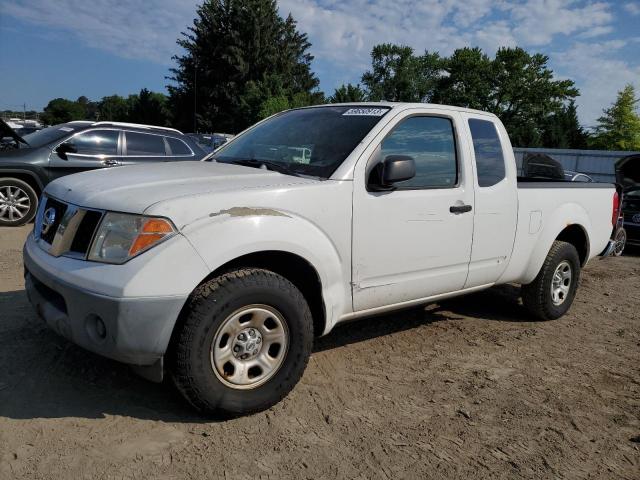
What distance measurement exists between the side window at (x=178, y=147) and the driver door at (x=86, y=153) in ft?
2.84

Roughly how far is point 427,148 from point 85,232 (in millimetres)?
2338

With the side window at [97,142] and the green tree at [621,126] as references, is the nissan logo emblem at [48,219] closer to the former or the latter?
the side window at [97,142]

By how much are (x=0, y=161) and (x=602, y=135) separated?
4881cm

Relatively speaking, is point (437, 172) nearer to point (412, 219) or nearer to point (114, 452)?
point (412, 219)

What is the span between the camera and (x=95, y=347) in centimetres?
265

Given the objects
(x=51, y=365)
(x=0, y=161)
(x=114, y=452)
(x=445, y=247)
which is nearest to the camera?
(x=114, y=452)

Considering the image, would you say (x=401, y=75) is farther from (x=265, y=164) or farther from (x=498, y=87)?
(x=265, y=164)

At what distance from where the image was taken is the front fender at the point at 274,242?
2703mm

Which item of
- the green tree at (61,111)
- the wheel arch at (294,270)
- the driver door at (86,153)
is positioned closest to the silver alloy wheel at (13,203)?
the driver door at (86,153)

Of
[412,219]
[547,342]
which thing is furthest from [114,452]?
[547,342]

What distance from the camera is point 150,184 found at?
2.93m

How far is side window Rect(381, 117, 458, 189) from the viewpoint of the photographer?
143 inches

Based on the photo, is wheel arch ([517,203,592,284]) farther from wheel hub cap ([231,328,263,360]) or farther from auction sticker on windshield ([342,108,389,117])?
wheel hub cap ([231,328,263,360])

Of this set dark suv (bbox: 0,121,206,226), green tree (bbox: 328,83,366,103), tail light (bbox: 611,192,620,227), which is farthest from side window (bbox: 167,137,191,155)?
green tree (bbox: 328,83,366,103)
